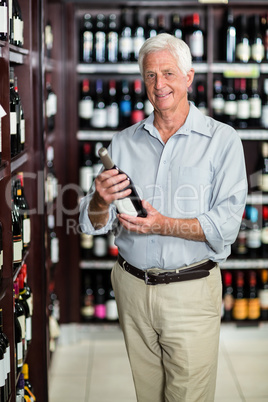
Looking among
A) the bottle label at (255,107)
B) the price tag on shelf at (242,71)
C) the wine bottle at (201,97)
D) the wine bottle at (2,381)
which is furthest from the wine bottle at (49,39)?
the wine bottle at (2,381)

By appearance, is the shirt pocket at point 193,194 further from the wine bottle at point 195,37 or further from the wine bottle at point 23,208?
the wine bottle at point 195,37

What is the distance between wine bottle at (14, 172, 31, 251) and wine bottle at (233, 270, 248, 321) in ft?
6.55

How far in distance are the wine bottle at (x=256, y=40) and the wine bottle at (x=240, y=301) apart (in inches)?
59.4

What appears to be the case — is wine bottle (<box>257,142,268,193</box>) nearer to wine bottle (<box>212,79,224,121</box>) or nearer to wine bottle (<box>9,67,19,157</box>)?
wine bottle (<box>212,79,224,121</box>)

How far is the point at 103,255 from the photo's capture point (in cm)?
441

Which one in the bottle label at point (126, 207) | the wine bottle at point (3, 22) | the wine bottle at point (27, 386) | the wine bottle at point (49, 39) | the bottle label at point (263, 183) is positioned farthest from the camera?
the bottle label at point (263, 183)

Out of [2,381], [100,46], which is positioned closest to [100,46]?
[100,46]

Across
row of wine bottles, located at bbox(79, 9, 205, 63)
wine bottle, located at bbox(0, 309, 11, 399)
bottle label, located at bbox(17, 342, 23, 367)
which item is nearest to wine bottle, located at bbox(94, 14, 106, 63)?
row of wine bottles, located at bbox(79, 9, 205, 63)

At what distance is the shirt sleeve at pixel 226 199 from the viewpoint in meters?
2.20

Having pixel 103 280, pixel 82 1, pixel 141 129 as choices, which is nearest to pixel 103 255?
pixel 103 280

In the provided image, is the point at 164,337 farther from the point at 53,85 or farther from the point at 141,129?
the point at 53,85

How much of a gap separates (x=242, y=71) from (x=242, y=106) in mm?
235

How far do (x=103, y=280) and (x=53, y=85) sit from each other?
146 centimetres

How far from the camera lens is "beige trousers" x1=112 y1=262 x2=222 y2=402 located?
228 cm
